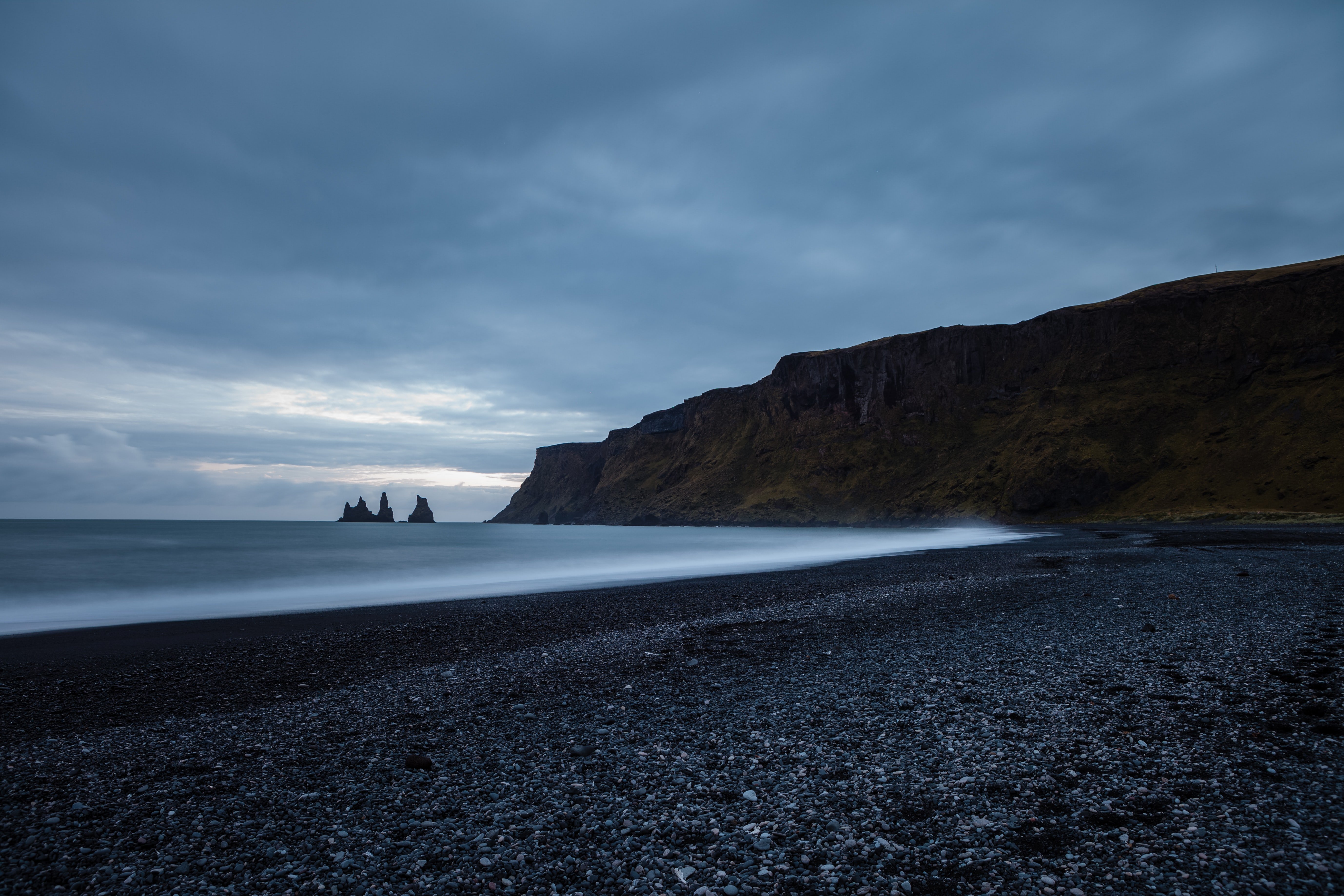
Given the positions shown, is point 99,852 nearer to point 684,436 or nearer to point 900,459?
point 900,459

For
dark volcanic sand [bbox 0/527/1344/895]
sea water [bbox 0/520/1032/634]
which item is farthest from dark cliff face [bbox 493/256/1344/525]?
dark volcanic sand [bbox 0/527/1344/895]

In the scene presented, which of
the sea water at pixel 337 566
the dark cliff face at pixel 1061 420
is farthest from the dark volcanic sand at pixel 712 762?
the dark cliff face at pixel 1061 420

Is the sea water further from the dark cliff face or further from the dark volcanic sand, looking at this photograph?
the dark cliff face

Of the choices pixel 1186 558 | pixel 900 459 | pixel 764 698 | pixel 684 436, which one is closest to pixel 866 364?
pixel 900 459

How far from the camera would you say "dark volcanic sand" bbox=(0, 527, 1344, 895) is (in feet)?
12.8

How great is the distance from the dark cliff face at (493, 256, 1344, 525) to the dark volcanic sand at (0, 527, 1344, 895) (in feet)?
213

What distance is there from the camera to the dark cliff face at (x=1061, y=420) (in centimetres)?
6781

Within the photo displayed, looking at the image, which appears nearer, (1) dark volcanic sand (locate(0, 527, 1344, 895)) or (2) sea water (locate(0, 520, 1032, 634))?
(1) dark volcanic sand (locate(0, 527, 1344, 895))

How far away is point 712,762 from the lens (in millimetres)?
5543

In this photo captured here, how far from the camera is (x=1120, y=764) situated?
504cm

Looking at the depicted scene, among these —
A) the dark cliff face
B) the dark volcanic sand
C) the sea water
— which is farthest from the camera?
the dark cliff face

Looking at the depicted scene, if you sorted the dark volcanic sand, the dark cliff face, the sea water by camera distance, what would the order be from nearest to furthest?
the dark volcanic sand < the sea water < the dark cliff face

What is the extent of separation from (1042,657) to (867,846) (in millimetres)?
6013

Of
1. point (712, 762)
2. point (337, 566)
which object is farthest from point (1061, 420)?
point (712, 762)
